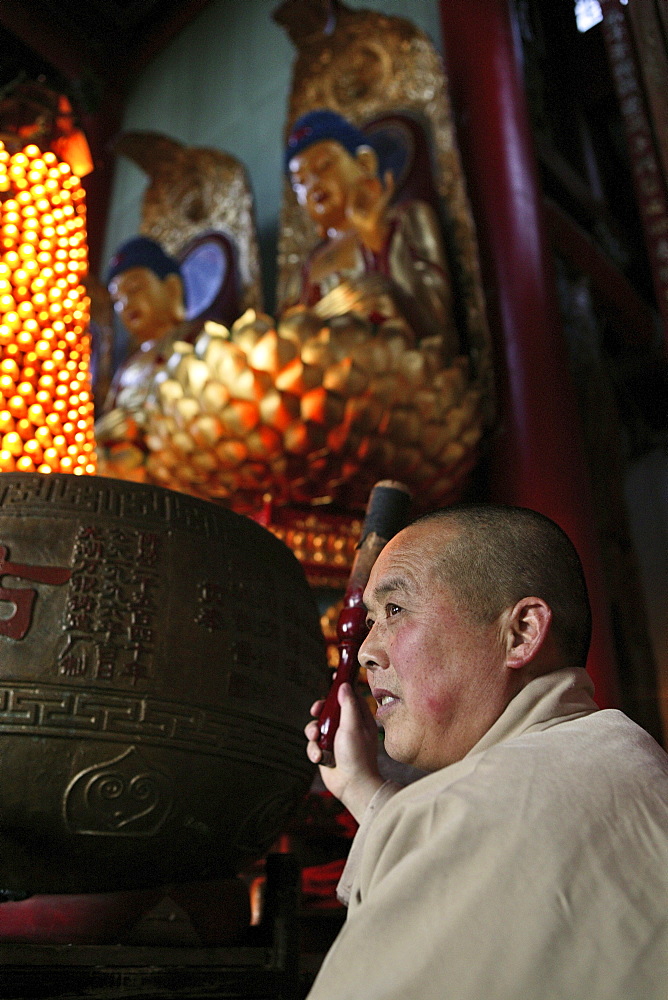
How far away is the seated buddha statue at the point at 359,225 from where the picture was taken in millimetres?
2252

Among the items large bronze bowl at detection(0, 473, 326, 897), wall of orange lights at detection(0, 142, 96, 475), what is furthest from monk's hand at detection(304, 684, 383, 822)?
wall of orange lights at detection(0, 142, 96, 475)

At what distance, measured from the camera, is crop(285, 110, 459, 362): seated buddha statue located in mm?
2252

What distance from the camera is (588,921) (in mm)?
393

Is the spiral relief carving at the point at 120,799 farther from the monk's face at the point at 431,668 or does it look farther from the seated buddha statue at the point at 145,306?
the seated buddha statue at the point at 145,306

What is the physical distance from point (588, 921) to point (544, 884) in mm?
25

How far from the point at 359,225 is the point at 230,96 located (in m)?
1.70

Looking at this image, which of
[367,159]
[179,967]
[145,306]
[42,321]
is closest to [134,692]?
[179,967]

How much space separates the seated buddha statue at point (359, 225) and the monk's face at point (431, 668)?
1640 mm

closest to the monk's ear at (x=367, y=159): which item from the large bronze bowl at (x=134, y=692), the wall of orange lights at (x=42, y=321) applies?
the wall of orange lights at (x=42, y=321)

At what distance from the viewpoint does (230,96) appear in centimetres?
368

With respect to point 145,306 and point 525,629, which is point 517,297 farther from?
point 525,629

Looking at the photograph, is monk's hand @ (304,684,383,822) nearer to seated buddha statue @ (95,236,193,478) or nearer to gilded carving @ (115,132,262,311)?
seated buddha statue @ (95,236,193,478)

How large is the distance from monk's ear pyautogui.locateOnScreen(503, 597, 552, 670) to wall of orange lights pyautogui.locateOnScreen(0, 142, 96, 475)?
0.64 metres

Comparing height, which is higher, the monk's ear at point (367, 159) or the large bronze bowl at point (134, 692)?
the monk's ear at point (367, 159)
